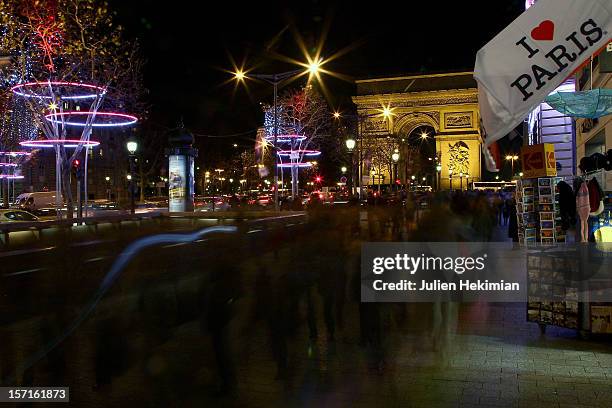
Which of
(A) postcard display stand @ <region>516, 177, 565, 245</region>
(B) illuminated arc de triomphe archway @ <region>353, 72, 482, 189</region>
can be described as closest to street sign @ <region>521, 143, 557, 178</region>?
(A) postcard display stand @ <region>516, 177, 565, 245</region>

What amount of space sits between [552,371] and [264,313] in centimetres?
432

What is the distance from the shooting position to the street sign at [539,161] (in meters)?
8.97

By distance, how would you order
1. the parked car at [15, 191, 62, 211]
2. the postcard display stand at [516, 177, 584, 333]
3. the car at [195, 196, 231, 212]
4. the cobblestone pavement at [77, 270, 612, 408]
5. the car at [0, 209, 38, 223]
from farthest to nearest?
the parked car at [15, 191, 62, 211]
the car at [195, 196, 231, 212]
the car at [0, 209, 38, 223]
the postcard display stand at [516, 177, 584, 333]
the cobblestone pavement at [77, 270, 612, 408]

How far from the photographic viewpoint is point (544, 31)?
4.90 meters

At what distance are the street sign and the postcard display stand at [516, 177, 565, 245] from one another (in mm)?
212

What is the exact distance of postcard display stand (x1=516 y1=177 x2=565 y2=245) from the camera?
915cm

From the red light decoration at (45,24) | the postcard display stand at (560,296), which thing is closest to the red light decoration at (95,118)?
the red light decoration at (45,24)

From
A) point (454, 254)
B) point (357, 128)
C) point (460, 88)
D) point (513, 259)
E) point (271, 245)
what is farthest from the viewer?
point (460, 88)

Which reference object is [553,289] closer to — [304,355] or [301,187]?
[304,355]

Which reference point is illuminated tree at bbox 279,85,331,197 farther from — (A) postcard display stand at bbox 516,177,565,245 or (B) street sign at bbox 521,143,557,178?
(B) street sign at bbox 521,143,557,178

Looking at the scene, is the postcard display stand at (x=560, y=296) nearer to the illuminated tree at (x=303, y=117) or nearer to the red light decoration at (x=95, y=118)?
the red light decoration at (x=95, y=118)

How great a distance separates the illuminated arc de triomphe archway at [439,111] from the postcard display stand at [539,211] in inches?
2475

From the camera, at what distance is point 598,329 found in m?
6.88

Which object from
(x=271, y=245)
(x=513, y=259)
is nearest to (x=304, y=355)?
(x=513, y=259)
